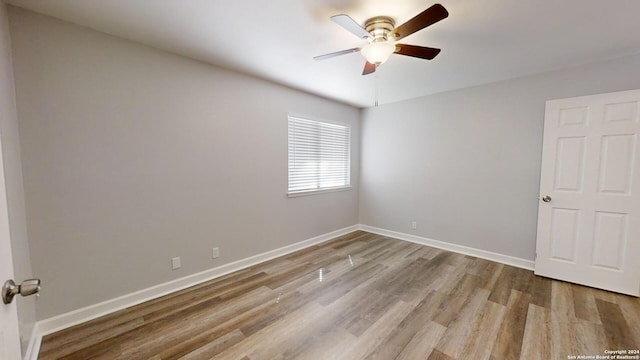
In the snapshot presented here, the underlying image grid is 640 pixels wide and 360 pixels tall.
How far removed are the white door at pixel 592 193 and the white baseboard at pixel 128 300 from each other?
340cm

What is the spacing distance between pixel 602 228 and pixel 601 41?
6.14 ft

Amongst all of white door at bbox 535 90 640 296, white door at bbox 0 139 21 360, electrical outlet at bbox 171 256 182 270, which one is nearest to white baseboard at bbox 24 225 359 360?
electrical outlet at bbox 171 256 182 270

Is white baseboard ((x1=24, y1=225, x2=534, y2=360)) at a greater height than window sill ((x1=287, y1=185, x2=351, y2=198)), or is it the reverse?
window sill ((x1=287, y1=185, x2=351, y2=198))

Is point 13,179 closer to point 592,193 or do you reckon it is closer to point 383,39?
point 383,39

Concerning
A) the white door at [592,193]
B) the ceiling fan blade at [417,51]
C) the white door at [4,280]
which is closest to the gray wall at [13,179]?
the white door at [4,280]

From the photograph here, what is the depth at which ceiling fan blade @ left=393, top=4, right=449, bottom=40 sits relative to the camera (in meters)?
1.44

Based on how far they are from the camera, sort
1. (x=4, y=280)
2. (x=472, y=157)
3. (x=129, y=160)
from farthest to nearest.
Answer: (x=472, y=157)
(x=129, y=160)
(x=4, y=280)

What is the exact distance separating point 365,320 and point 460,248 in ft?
7.71

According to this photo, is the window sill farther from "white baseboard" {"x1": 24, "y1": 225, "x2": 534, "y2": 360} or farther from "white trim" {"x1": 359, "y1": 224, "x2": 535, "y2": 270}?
"white trim" {"x1": 359, "y1": 224, "x2": 535, "y2": 270}

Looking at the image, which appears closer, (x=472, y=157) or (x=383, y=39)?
(x=383, y=39)

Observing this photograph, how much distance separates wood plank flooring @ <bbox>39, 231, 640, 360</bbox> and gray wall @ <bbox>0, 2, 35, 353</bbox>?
0.43m

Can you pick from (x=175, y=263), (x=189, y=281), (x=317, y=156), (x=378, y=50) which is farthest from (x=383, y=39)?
(x=189, y=281)

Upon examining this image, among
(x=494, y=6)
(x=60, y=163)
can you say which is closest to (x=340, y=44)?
(x=494, y=6)

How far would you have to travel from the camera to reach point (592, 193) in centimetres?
267
